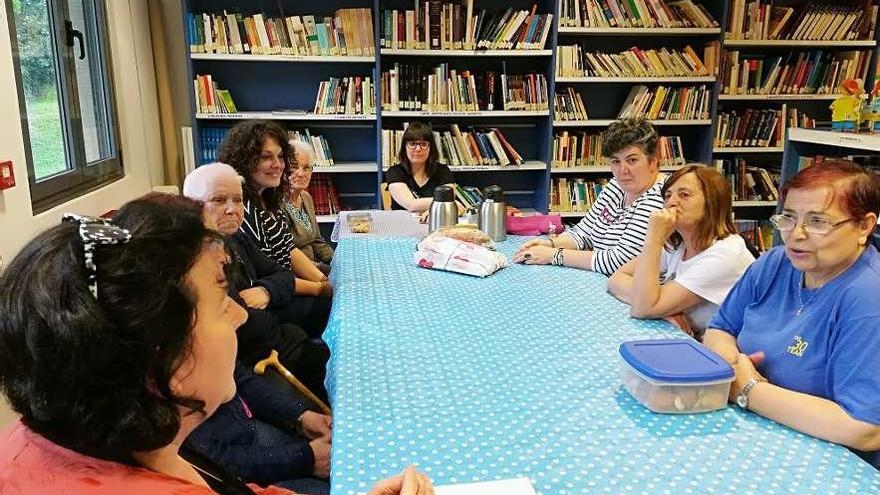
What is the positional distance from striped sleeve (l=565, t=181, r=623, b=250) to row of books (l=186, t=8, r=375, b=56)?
2.04 m

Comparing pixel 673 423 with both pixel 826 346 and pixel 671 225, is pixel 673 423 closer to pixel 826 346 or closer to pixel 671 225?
pixel 826 346

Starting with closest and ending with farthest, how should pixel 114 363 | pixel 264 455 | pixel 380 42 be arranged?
pixel 114 363 → pixel 264 455 → pixel 380 42

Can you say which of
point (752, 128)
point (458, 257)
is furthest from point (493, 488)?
point (752, 128)

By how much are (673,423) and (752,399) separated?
185mm

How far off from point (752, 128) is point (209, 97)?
390cm

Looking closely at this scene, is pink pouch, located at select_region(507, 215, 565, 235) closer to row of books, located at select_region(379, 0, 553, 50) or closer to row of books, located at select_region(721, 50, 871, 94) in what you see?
row of books, located at select_region(379, 0, 553, 50)

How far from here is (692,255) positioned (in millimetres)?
1919

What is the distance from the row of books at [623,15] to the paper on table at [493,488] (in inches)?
148

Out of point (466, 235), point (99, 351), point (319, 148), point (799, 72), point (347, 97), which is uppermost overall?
point (799, 72)

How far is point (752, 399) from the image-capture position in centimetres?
127

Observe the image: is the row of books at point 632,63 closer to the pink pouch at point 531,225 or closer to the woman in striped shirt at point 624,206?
the pink pouch at point 531,225

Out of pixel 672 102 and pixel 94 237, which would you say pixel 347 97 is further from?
pixel 94 237

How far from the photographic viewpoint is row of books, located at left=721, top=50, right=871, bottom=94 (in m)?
4.54

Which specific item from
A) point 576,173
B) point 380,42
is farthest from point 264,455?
point 576,173
